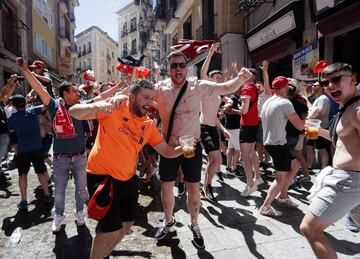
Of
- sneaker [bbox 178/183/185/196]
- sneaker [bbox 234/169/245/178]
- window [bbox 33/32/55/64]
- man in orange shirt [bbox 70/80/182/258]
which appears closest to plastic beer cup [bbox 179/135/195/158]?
man in orange shirt [bbox 70/80/182/258]

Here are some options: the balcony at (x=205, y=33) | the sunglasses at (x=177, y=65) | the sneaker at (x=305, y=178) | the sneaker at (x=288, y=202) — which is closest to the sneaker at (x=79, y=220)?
the sunglasses at (x=177, y=65)

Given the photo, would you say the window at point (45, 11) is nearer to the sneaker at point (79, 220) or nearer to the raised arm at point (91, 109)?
the sneaker at point (79, 220)

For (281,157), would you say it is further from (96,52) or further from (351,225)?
(96,52)

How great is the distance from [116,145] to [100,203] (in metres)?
0.50

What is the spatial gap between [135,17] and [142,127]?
5790 cm

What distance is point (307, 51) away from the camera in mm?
9203

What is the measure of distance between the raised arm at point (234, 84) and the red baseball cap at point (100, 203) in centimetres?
170

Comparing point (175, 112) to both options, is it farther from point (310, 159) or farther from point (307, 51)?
point (307, 51)

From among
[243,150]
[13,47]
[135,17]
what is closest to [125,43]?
[135,17]

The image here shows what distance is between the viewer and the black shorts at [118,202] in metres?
2.73

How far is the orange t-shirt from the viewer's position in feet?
9.23

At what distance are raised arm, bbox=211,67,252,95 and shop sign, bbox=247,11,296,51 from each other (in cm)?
718

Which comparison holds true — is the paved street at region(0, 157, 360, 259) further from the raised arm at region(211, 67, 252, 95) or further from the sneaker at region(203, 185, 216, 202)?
the raised arm at region(211, 67, 252, 95)

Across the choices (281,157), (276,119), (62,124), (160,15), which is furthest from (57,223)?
(160,15)
